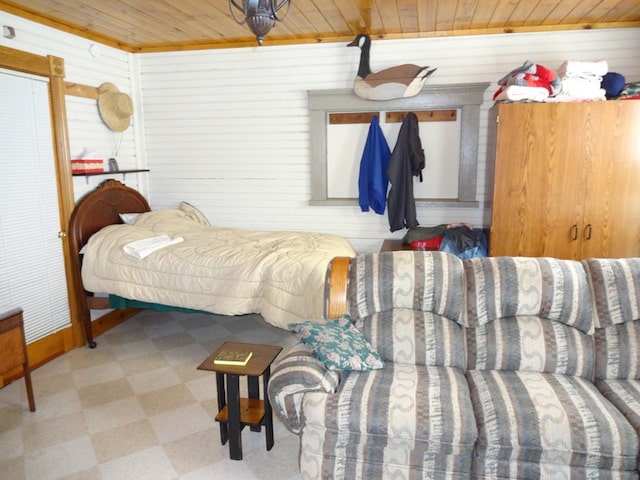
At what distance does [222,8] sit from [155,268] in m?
1.96

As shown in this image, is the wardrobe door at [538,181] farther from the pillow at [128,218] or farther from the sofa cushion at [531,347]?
the pillow at [128,218]

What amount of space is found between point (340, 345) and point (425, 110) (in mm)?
2683

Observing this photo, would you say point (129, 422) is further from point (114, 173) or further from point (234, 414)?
point (114, 173)

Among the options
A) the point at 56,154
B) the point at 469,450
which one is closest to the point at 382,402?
the point at 469,450

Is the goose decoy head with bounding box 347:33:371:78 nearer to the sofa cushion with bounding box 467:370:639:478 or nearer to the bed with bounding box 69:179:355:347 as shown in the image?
the bed with bounding box 69:179:355:347

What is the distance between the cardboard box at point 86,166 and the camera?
12.5ft

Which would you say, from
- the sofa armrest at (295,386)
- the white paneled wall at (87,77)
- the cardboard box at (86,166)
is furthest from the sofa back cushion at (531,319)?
the white paneled wall at (87,77)

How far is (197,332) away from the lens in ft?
13.5

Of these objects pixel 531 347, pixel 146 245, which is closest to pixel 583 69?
pixel 531 347

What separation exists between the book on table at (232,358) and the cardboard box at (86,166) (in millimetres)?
2244

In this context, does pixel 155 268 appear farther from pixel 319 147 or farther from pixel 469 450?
pixel 469 450

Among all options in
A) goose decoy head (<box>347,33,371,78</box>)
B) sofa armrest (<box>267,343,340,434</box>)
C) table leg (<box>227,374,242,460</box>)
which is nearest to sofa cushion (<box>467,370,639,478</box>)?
sofa armrest (<box>267,343,340,434</box>)

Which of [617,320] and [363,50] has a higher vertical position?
[363,50]

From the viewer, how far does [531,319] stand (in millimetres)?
2395
